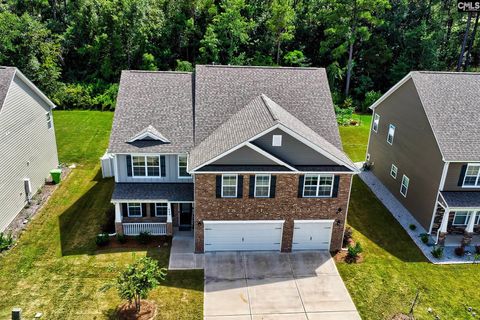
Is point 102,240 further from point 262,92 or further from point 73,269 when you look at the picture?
point 262,92

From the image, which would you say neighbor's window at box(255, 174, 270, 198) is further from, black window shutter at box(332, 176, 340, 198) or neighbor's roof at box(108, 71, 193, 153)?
neighbor's roof at box(108, 71, 193, 153)

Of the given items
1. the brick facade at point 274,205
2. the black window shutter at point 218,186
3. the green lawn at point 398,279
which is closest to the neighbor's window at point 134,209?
the brick facade at point 274,205

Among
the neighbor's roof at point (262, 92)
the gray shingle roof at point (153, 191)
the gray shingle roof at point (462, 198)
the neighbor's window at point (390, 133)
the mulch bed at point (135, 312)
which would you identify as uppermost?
the neighbor's roof at point (262, 92)

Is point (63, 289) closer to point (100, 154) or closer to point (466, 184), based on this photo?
point (100, 154)

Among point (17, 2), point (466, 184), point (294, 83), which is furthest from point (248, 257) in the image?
point (17, 2)

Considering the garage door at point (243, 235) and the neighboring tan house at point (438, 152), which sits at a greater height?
the neighboring tan house at point (438, 152)

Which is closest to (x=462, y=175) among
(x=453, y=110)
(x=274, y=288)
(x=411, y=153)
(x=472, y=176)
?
(x=472, y=176)

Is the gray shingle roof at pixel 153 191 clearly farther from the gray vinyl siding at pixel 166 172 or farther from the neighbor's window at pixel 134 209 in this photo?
the neighbor's window at pixel 134 209
